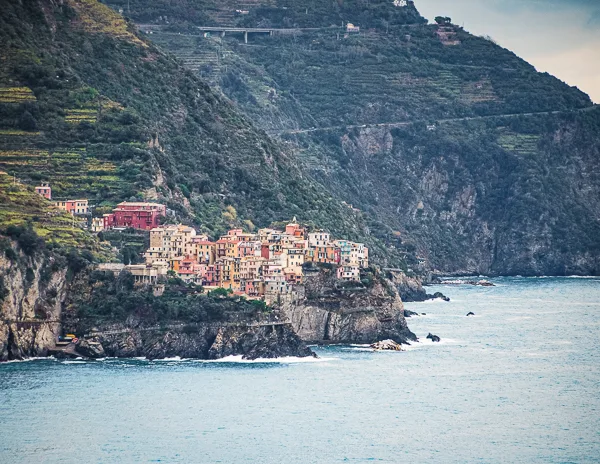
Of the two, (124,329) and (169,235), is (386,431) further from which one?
(169,235)

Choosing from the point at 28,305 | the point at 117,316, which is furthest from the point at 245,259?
the point at 28,305

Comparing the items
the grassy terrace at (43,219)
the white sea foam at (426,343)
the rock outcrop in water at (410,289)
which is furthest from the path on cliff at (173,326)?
A: the rock outcrop in water at (410,289)

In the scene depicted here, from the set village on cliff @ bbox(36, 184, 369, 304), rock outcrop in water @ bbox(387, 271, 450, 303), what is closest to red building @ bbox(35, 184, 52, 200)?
village on cliff @ bbox(36, 184, 369, 304)

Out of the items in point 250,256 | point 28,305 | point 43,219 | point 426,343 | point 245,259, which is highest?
point 43,219

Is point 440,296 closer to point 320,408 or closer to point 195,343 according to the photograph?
point 195,343

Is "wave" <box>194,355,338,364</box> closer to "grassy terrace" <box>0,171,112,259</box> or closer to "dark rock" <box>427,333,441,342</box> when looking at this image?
"grassy terrace" <box>0,171,112,259</box>
